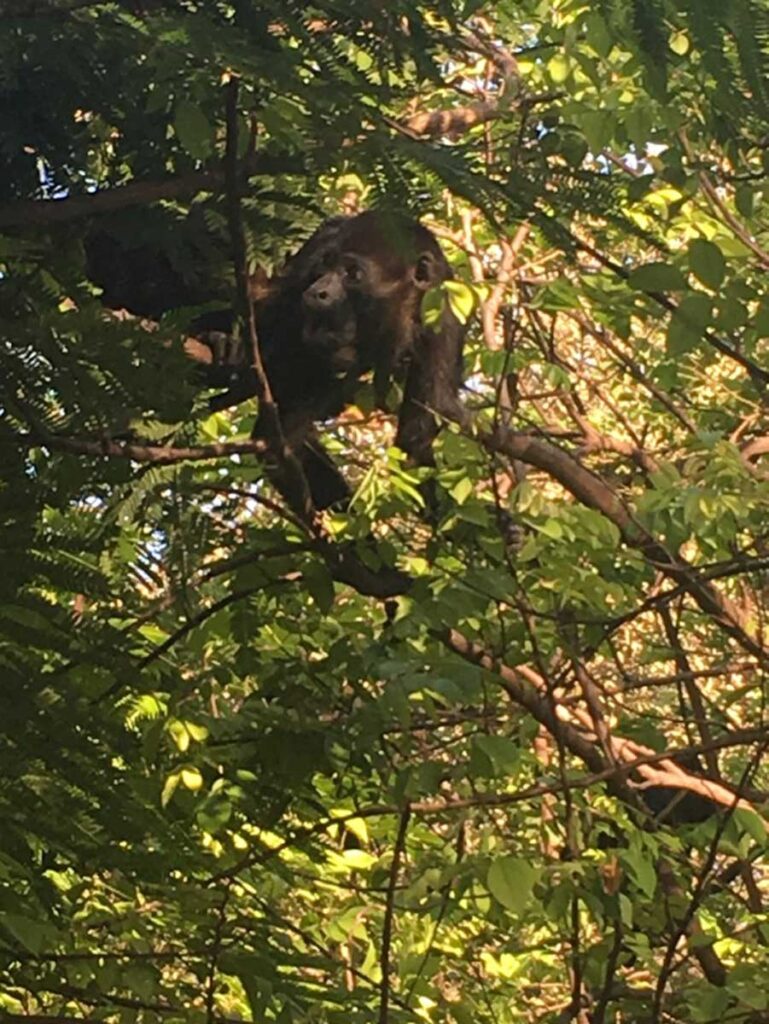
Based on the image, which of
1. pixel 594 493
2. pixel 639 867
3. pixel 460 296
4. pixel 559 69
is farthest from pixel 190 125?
pixel 559 69

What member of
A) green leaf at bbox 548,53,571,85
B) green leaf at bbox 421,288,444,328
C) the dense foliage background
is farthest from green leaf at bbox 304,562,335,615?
green leaf at bbox 548,53,571,85

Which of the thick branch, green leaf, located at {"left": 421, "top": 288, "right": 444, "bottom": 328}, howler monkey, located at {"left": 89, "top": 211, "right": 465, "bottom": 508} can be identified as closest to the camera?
green leaf, located at {"left": 421, "top": 288, "right": 444, "bottom": 328}

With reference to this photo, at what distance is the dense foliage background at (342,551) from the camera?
121cm

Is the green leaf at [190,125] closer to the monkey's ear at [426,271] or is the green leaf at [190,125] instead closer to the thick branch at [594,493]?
the thick branch at [594,493]

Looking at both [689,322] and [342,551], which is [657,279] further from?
[342,551]

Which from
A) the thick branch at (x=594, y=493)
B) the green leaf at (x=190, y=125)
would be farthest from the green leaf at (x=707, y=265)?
the thick branch at (x=594, y=493)

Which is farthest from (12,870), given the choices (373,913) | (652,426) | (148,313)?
(652,426)

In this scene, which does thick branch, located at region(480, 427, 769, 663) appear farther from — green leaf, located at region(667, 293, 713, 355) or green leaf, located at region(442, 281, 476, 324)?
green leaf, located at region(667, 293, 713, 355)

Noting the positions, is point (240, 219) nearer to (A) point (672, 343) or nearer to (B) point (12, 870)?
(A) point (672, 343)

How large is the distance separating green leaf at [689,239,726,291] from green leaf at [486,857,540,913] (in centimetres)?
74

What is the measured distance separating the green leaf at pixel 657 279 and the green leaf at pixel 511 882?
71 centimetres

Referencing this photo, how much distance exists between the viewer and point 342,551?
6.60 feet

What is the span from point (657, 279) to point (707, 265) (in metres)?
0.14

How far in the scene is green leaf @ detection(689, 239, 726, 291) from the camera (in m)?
1.61
